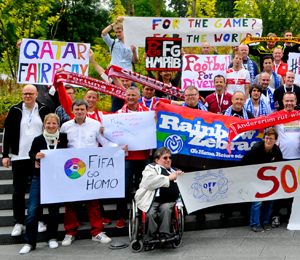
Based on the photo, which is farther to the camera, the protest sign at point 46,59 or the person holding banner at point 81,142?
the protest sign at point 46,59

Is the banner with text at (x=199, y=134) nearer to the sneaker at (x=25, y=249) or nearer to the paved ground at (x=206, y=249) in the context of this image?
the paved ground at (x=206, y=249)

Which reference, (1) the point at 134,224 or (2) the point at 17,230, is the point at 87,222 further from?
(1) the point at 134,224

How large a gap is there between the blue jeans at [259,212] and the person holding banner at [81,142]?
238 cm

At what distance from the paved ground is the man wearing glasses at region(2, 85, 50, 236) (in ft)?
2.36

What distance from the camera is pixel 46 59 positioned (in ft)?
28.5

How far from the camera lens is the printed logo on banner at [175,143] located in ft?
23.2

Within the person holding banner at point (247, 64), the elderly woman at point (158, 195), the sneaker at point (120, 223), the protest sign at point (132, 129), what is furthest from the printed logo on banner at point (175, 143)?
the person holding banner at point (247, 64)

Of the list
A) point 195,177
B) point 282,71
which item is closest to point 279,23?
point 282,71

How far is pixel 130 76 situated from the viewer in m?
7.93

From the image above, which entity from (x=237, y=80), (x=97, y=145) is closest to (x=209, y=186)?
(x=97, y=145)

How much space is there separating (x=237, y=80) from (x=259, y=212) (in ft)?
10.5

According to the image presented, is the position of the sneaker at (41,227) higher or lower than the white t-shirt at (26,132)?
lower

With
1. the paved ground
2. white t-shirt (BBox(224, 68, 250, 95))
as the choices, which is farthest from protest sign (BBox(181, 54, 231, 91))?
the paved ground

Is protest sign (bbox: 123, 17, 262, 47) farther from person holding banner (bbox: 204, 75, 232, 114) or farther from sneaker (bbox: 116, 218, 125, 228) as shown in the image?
sneaker (bbox: 116, 218, 125, 228)
